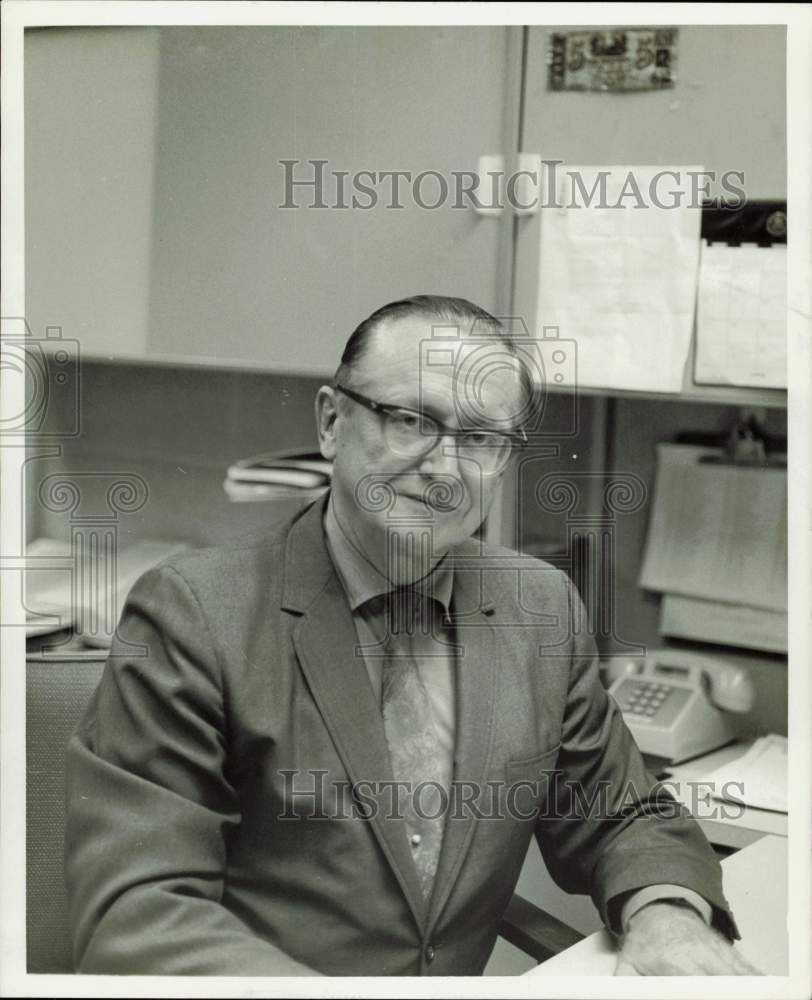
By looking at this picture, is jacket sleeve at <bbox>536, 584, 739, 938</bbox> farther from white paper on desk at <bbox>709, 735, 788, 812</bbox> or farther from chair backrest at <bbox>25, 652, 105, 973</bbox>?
chair backrest at <bbox>25, 652, 105, 973</bbox>

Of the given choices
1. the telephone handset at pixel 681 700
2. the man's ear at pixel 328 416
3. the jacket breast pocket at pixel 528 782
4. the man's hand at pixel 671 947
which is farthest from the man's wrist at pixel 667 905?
the man's ear at pixel 328 416

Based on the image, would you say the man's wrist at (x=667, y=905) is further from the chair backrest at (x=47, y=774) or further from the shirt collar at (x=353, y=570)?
the chair backrest at (x=47, y=774)

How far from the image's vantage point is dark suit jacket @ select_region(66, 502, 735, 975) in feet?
2.74

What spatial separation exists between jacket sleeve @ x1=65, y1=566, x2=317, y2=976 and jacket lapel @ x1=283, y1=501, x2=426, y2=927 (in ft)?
0.27

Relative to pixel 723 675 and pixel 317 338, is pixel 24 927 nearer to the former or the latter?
pixel 317 338

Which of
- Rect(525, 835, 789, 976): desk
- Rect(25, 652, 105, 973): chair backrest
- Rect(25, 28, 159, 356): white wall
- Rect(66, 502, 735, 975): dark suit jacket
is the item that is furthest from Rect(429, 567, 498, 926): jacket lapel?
Rect(25, 28, 159, 356): white wall

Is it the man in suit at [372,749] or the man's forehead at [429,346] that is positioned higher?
the man's forehead at [429,346]

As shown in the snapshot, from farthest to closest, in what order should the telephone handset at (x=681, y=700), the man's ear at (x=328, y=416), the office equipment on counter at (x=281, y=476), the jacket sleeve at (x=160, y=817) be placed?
the office equipment on counter at (x=281, y=476) → the telephone handset at (x=681, y=700) → the man's ear at (x=328, y=416) → the jacket sleeve at (x=160, y=817)

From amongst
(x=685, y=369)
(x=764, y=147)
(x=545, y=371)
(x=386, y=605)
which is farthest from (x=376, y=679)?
(x=764, y=147)

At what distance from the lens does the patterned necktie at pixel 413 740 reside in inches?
34.9

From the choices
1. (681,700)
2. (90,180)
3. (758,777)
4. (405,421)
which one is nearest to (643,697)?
(681,700)

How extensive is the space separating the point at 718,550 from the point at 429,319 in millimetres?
512

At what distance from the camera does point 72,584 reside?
1.12 metres

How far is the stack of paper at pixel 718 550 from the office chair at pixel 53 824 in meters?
0.48
